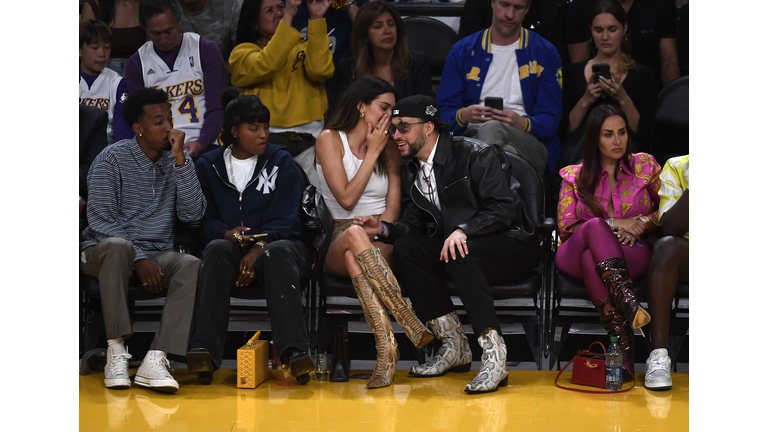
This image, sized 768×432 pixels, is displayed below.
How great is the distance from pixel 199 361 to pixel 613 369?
1.76 m

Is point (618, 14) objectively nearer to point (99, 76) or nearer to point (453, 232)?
point (453, 232)

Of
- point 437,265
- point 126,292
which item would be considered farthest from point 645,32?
point 126,292

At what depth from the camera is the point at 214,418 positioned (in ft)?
10.8

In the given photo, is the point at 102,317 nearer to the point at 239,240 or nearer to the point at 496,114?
the point at 239,240

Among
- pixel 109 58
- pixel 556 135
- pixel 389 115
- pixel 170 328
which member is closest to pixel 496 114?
pixel 556 135

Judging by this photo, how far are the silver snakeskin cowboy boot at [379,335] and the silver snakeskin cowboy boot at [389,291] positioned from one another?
4cm

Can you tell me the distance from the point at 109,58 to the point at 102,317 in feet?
6.68

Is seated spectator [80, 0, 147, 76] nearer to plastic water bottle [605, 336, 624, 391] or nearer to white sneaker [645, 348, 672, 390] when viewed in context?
plastic water bottle [605, 336, 624, 391]

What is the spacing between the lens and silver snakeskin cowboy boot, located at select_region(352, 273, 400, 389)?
12.2 ft

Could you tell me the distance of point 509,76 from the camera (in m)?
5.09

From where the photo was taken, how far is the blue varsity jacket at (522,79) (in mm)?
4992

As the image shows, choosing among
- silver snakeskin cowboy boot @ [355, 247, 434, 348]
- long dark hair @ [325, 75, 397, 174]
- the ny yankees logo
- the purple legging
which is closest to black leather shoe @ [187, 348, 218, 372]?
silver snakeskin cowboy boot @ [355, 247, 434, 348]

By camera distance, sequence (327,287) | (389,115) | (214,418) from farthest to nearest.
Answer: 1. (389,115)
2. (327,287)
3. (214,418)

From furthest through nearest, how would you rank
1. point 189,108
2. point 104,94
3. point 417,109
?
1. point 104,94
2. point 189,108
3. point 417,109
